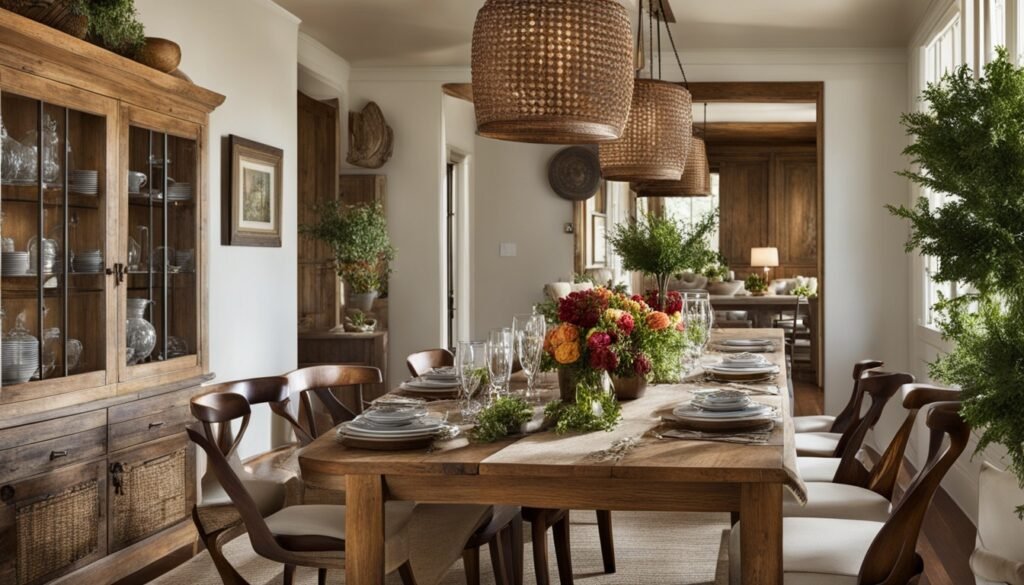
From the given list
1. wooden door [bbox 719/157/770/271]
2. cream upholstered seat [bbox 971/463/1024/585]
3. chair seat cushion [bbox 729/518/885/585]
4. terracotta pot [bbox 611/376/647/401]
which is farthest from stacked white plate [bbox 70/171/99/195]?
wooden door [bbox 719/157/770/271]

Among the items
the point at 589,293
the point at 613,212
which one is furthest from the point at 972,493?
the point at 613,212

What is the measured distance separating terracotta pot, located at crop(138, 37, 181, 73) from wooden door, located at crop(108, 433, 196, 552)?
1357 millimetres

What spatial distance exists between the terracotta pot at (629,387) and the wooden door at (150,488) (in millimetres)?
1761

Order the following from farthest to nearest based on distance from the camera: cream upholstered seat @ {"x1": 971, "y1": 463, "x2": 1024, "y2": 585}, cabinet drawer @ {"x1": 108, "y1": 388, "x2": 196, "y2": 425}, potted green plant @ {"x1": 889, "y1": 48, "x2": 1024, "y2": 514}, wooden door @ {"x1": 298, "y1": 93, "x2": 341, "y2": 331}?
wooden door @ {"x1": 298, "y1": 93, "x2": 341, "y2": 331}
cabinet drawer @ {"x1": 108, "y1": 388, "x2": 196, "y2": 425}
cream upholstered seat @ {"x1": 971, "y1": 463, "x2": 1024, "y2": 585}
potted green plant @ {"x1": 889, "y1": 48, "x2": 1024, "y2": 514}

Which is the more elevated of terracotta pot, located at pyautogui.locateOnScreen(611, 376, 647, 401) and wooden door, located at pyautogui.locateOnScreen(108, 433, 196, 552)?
terracotta pot, located at pyautogui.locateOnScreen(611, 376, 647, 401)

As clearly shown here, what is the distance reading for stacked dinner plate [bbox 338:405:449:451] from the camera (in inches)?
89.0

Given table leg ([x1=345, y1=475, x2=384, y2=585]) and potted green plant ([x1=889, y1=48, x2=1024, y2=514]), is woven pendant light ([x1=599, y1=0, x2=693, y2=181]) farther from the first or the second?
table leg ([x1=345, y1=475, x2=384, y2=585])

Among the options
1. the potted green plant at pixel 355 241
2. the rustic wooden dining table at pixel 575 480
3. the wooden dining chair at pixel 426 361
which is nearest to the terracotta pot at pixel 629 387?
the rustic wooden dining table at pixel 575 480

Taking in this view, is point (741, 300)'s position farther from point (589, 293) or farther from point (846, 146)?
point (589, 293)

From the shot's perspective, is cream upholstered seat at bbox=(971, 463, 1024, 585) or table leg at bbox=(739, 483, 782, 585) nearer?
table leg at bbox=(739, 483, 782, 585)

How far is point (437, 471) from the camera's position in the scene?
7.00 ft

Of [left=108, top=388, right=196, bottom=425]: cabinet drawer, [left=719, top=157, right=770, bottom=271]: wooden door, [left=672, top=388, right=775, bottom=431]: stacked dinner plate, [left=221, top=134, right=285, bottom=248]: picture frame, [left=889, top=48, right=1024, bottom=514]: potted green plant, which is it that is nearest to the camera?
[left=889, top=48, right=1024, bottom=514]: potted green plant

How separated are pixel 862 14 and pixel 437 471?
461cm

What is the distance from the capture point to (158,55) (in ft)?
12.2
